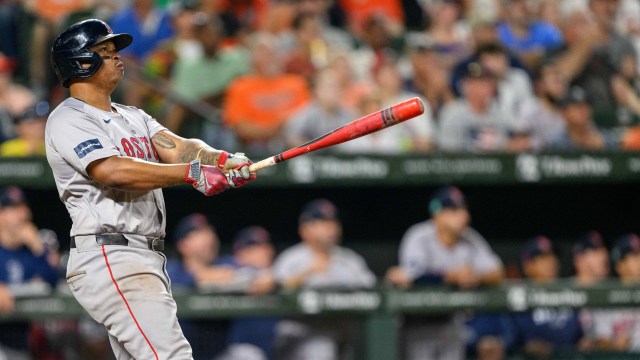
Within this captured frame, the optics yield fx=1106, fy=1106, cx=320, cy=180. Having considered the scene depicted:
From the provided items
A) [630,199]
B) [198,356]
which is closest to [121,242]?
[198,356]

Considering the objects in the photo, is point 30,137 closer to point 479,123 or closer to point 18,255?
point 18,255

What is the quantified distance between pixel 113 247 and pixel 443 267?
3.57 meters

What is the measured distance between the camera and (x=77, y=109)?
4266 mm

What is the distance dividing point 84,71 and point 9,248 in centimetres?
310

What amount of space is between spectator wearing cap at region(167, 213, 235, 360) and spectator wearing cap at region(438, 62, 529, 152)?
5.85ft

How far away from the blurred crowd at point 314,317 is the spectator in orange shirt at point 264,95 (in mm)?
897

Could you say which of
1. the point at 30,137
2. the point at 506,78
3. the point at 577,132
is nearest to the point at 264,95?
the point at 30,137

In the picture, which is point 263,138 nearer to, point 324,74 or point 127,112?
point 324,74

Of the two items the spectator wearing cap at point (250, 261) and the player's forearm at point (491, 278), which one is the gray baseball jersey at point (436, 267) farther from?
the spectator wearing cap at point (250, 261)

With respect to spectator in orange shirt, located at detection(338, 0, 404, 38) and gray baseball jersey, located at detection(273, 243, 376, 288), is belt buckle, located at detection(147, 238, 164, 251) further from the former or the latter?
spectator in orange shirt, located at detection(338, 0, 404, 38)

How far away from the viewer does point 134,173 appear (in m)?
4.03

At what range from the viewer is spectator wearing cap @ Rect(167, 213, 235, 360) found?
22.6 feet

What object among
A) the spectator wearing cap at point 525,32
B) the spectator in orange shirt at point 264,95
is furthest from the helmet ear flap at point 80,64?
the spectator wearing cap at point 525,32

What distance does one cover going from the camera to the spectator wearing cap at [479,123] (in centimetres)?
773
